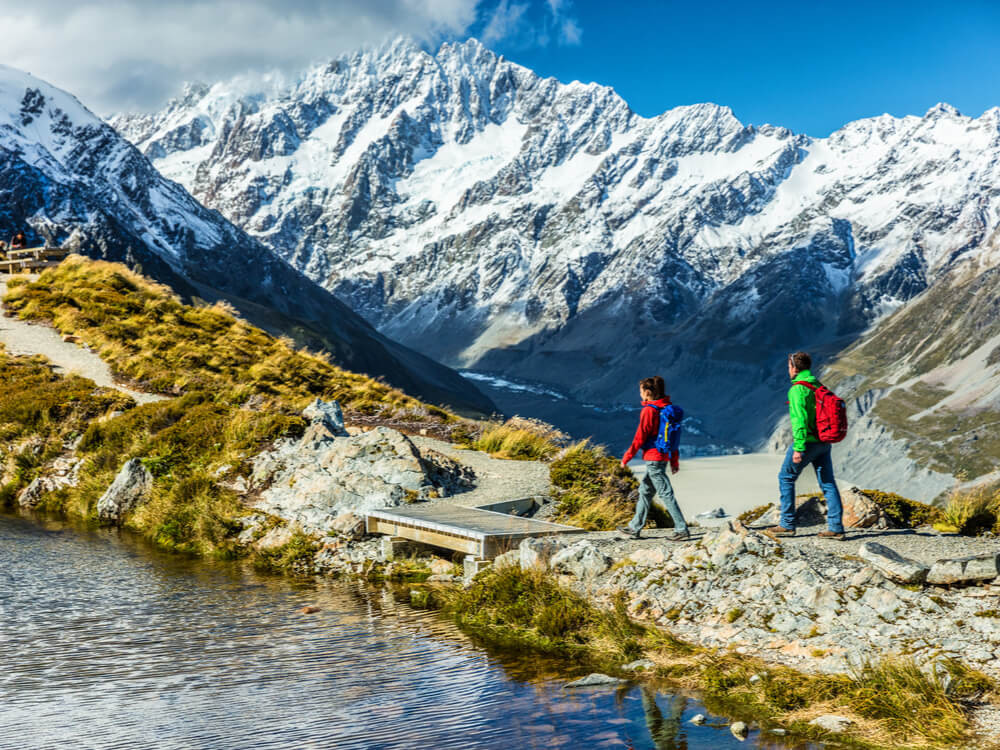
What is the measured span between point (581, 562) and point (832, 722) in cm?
412

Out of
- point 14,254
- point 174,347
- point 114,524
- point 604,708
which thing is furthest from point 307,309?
point 604,708

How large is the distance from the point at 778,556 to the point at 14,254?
40254 millimetres

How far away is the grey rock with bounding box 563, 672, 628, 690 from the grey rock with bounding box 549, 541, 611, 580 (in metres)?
2.12

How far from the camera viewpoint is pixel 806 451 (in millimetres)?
11492

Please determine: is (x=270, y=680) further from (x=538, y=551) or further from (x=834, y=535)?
(x=834, y=535)

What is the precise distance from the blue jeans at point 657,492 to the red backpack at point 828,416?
6.65 feet

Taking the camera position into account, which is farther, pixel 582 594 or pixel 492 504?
pixel 492 504

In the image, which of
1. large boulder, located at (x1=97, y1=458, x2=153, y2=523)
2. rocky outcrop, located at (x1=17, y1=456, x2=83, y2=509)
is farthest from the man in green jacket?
rocky outcrop, located at (x1=17, y1=456, x2=83, y2=509)

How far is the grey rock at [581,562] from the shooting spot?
37.8ft

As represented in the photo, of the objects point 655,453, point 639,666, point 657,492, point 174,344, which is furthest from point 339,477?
point 174,344

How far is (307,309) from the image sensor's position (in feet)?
520

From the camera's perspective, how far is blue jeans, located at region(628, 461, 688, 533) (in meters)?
12.0

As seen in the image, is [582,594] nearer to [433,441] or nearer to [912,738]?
[912,738]

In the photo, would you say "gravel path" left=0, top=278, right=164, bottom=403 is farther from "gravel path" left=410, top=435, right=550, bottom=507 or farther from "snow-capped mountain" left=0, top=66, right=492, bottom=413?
"snow-capped mountain" left=0, top=66, right=492, bottom=413
